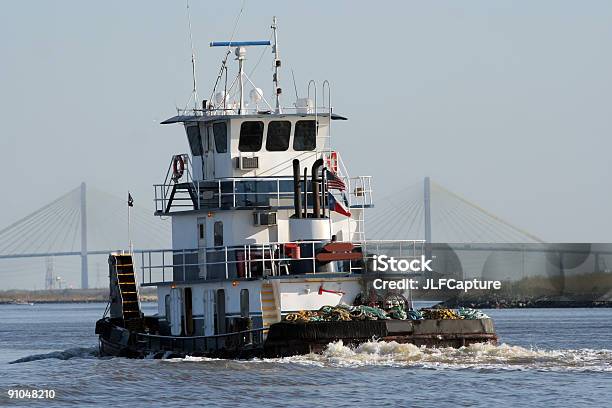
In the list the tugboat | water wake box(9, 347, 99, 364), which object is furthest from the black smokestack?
water wake box(9, 347, 99, 364)

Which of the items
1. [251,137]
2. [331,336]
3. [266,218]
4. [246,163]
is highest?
[251,137]

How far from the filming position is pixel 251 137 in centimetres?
3862

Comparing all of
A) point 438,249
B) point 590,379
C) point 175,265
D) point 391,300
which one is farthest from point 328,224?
point 438,249

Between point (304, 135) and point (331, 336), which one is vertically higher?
point (304, 135)

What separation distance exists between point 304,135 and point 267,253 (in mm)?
3634

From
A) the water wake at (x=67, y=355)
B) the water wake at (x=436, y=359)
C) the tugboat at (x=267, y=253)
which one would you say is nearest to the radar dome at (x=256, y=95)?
the tugboat at (x=267, y=253)

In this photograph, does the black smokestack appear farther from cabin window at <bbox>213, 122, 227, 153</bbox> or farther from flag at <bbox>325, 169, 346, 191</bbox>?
cabin window at <bbox>213, 122, 227, 153</bbox>

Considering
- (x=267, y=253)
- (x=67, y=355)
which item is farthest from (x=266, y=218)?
(x=67, y=355)

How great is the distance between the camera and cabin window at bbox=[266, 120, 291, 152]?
127 ft

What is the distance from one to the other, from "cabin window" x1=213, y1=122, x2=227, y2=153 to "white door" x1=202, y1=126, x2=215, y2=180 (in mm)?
199

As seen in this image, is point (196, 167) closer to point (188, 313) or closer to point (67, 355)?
point (188, 313)

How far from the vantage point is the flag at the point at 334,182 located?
38062mm

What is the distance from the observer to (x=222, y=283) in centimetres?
3734

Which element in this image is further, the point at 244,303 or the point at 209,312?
the point at 209,312
